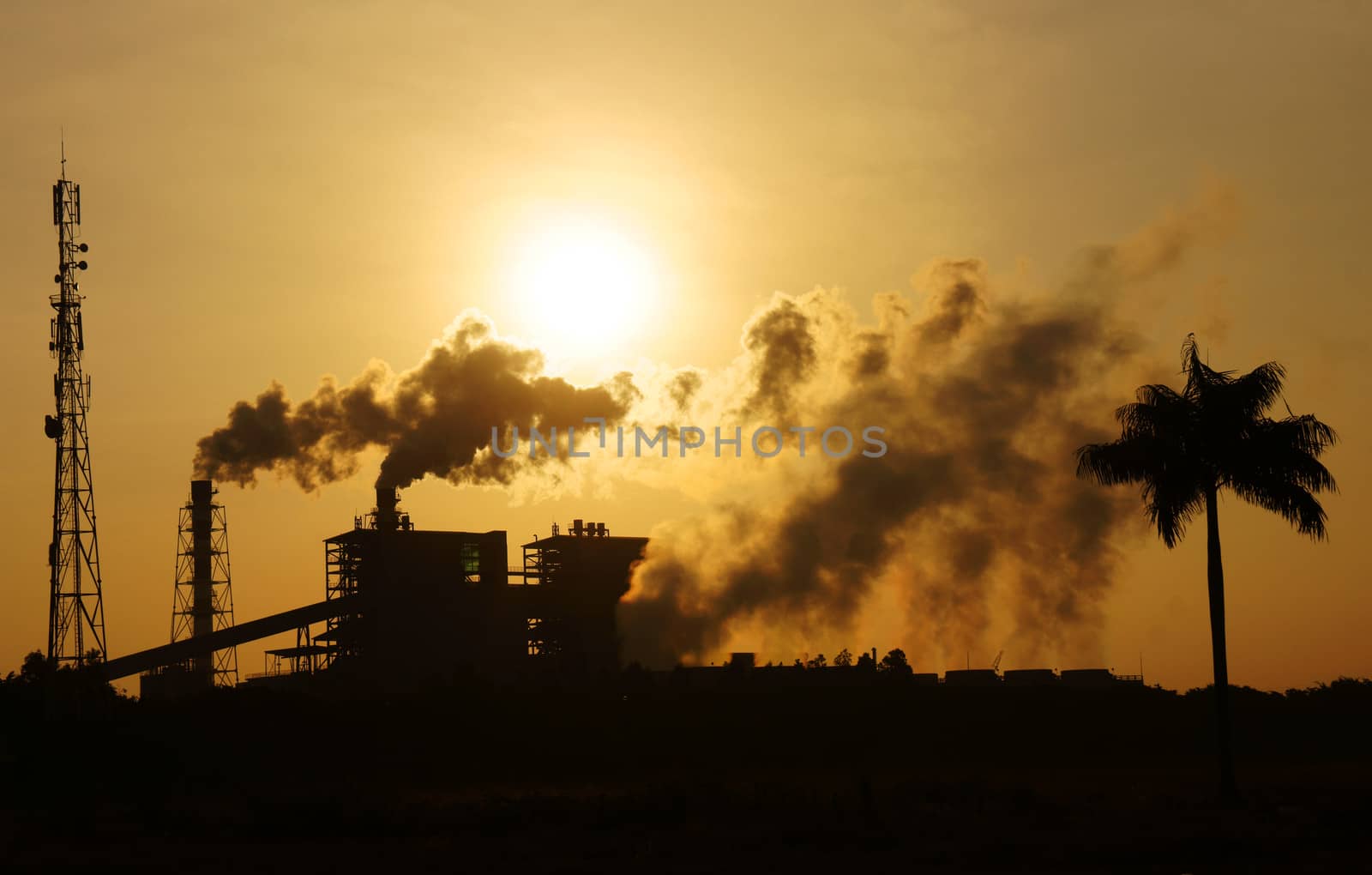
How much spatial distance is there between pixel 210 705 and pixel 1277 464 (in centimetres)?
6322

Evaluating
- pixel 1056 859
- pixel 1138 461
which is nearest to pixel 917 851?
pixel 1056 859

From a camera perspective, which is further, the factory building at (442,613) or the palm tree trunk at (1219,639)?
the factory building at (442,613)

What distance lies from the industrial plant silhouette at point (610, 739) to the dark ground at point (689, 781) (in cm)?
23

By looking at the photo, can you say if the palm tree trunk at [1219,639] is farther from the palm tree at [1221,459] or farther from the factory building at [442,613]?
the factory building at [442,613]

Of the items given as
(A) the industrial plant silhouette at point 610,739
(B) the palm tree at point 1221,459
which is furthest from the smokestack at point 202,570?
(B) the palm tree at point 1221,459

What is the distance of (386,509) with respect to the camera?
102m

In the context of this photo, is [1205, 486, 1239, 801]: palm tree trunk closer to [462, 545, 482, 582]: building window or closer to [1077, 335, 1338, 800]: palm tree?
[1077, 335, 1338, 800]: palm tree

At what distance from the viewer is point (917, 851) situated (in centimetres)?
3575

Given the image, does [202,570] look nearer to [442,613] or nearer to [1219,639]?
[442,613]

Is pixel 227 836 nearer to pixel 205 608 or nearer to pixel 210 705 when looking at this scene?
pixel 210 705

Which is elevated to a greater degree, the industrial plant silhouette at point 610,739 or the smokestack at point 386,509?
the smokestack at point 386,509

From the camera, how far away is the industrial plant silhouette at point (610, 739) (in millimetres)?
38219

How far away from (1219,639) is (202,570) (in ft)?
275

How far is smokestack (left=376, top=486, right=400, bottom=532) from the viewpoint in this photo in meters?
101
